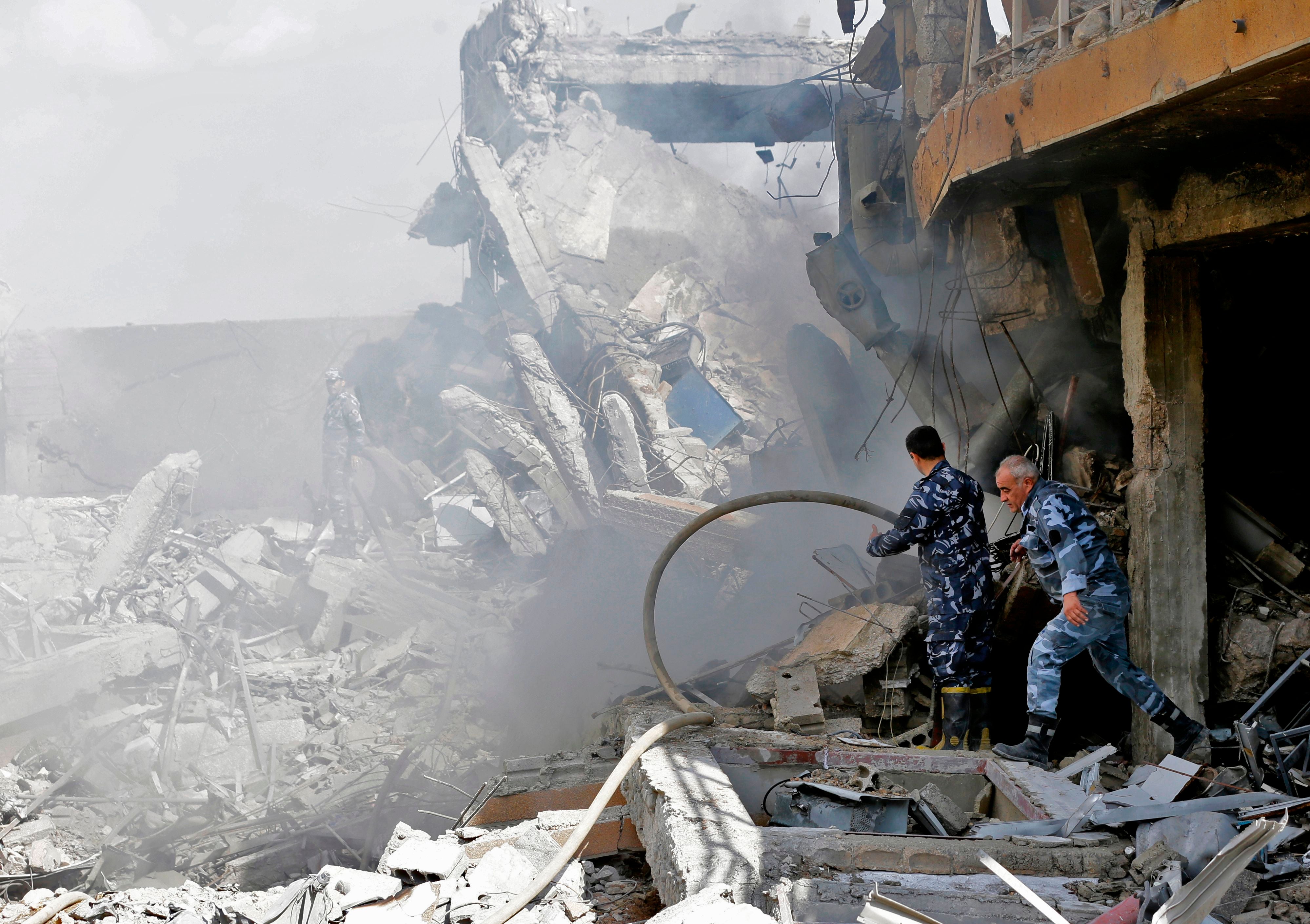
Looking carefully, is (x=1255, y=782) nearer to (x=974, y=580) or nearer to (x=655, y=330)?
(x=974, y=580)

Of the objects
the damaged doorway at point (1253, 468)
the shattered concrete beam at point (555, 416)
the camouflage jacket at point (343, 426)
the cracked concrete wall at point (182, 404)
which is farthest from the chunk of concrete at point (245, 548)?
the damaged doorway at point (1253, 468)

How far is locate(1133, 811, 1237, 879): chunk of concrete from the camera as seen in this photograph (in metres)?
2.81

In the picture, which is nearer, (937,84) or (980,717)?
(980,717)

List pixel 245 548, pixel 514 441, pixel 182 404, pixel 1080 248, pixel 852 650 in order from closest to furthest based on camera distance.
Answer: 1. pixel 1080 248
2. pixel 852 650
3. pixel 245 548
4. pixel 514 441
5. pixel 182 404

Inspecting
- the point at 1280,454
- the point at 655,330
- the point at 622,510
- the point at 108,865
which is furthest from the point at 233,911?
the point at 655,330

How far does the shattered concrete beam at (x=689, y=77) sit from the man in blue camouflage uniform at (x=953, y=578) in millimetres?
16219

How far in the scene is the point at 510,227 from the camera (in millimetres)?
16844

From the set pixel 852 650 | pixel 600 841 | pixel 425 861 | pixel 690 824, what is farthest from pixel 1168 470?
pixel 425 861

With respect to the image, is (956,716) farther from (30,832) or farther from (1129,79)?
(30,832)

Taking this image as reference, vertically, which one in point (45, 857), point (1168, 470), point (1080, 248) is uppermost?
point (1080, 248)

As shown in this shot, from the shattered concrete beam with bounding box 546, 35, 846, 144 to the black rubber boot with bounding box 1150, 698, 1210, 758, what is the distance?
1743 cm

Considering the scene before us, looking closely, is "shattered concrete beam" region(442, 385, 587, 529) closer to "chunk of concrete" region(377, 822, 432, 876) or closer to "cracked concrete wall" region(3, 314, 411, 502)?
"cracked concrete wall" region(3, 314, 411, 502)

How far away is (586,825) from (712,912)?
1.13m

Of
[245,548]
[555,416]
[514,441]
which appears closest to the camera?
[245,548]
